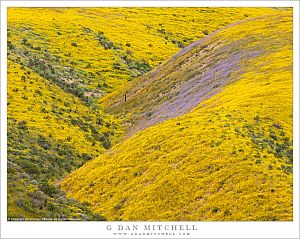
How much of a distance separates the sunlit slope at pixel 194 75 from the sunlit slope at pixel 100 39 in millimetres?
9017

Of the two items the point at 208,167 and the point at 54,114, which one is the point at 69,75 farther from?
the point at 208,167

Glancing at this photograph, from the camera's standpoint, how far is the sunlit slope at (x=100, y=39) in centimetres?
9375

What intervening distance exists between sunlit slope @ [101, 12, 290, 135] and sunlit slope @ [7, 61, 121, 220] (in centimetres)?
441

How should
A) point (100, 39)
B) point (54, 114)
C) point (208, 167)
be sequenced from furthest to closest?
point (100, 39) → point (54, 114) → point (208, 167)

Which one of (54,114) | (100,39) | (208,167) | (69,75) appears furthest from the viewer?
(100,39)

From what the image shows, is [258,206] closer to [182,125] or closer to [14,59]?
[182,125]

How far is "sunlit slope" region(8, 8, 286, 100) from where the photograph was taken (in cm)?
9375

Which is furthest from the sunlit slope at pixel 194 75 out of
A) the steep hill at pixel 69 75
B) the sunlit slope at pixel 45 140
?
the sunlit slope at pixel 45 140

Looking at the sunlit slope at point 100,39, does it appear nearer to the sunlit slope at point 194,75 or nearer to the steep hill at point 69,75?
the steep hill at point 69,75

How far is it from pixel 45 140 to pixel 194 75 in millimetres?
23832

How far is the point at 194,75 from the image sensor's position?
249 feet

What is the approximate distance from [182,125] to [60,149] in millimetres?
14573

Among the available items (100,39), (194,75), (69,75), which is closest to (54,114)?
(194,75)

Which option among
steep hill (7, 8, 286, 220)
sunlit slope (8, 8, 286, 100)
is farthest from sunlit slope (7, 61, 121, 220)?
sunlit slope (8, 8, 286, 100)
